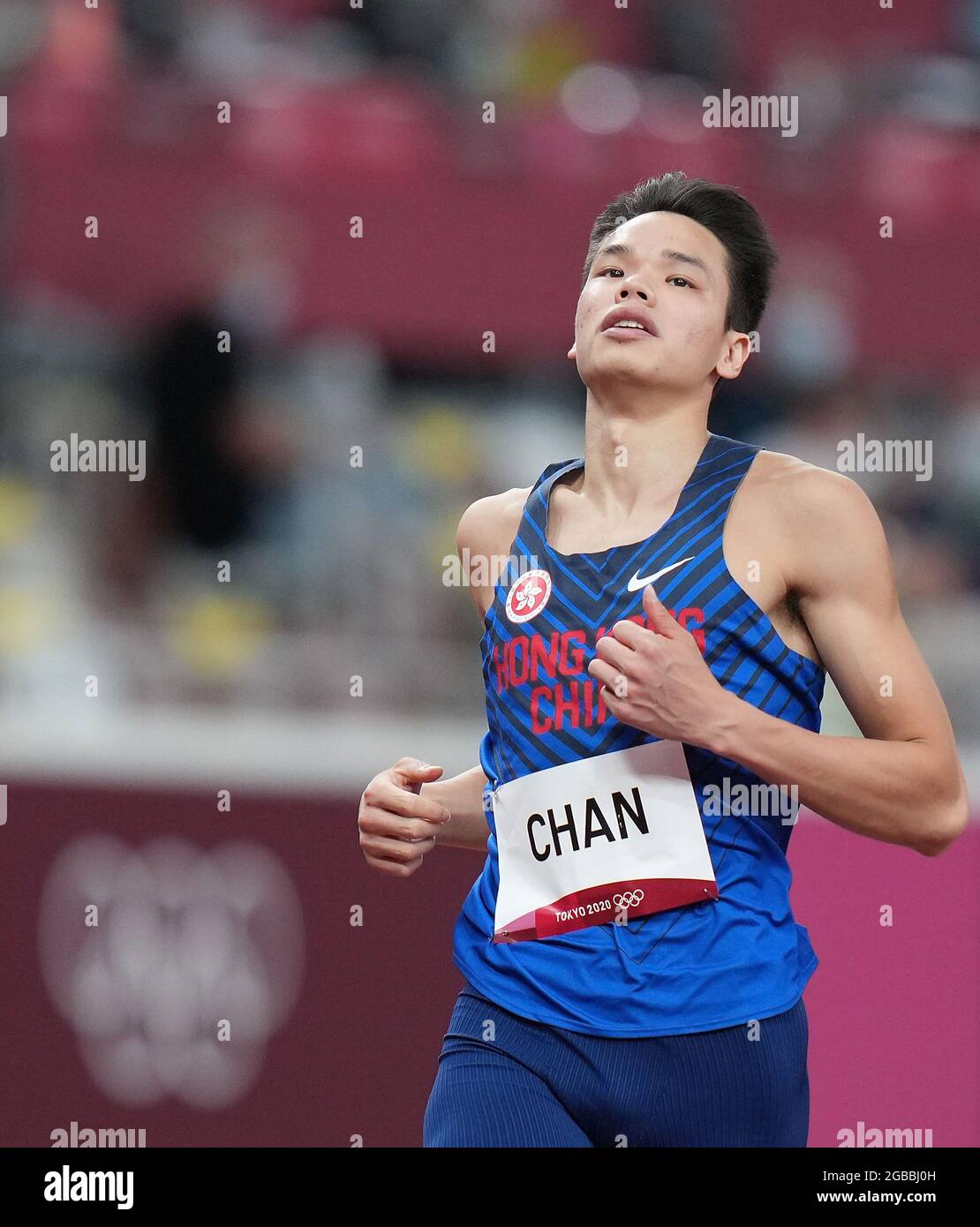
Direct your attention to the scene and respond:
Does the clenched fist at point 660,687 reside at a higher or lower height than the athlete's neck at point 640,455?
lower

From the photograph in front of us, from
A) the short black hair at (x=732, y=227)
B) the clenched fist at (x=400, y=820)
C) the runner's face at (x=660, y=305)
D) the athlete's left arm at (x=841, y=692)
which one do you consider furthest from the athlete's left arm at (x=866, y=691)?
the clenched fist at (x=400, y=820)

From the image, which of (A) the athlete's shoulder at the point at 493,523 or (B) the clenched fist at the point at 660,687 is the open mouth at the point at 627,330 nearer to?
(A) the athlete's shoulder at the point at 493,523

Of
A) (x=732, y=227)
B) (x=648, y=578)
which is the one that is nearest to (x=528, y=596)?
(x=648, y=578)

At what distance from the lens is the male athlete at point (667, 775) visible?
2.22m

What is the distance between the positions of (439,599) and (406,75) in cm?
350

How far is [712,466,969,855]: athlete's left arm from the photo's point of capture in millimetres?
2271

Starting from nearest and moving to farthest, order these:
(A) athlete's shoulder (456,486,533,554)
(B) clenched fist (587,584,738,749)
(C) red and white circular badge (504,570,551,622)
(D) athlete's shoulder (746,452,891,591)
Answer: (B) clenched fist (587,584,738,749), (D) athlete's shoulder (746,452,891,591), (C) red and white circular badge (504,570,551,622), (A) athlete's shoulder (456,486,533,554)

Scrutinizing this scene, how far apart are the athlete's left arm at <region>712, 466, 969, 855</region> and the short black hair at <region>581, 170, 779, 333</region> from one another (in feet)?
1.40

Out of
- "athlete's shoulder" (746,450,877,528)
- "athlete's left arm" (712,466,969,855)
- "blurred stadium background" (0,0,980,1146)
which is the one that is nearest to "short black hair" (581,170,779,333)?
"athlete's shoulder" (746,450,877,528)

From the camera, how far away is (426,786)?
2.83 m

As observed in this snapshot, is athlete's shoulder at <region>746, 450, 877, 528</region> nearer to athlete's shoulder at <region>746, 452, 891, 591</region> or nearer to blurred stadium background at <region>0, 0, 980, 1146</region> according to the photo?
athlete's shoulder at <region>746, 452, 891, 591</region>

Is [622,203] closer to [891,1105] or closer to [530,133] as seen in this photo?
[891,1105]

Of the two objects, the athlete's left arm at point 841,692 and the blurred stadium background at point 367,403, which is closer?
the athlete's left arm at point 841,692

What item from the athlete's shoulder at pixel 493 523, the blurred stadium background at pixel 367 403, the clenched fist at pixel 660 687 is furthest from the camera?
the blurred stadium background at pixel 367 403
